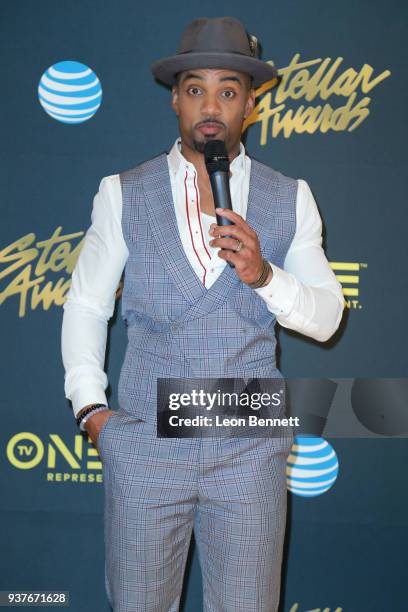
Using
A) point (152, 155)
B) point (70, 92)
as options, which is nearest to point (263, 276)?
point (152, 155)

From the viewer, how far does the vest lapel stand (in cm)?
163

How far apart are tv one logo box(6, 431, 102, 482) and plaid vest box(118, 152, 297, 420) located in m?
0.71

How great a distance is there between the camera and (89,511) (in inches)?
92.2

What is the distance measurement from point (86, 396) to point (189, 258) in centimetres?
39

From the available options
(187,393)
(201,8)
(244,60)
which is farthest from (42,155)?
(187,393)

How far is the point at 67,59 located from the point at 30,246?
588 millimetres

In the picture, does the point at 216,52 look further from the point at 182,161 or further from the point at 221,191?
the point at 221,191

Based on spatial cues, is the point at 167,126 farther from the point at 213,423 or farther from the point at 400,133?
the point at 213,423

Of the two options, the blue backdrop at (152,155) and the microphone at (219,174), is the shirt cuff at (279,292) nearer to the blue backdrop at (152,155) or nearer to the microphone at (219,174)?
the microphone at (219,174)

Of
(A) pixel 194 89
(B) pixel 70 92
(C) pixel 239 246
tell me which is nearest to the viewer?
(C) pixel 239 246

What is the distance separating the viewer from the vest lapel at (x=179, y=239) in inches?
64.1

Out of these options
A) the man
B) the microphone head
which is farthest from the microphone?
the man

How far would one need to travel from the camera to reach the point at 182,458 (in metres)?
1.59

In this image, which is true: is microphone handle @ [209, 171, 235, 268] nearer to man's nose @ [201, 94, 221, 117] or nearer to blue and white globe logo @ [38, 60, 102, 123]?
man's nose @ [201, 94, 221, 117]
